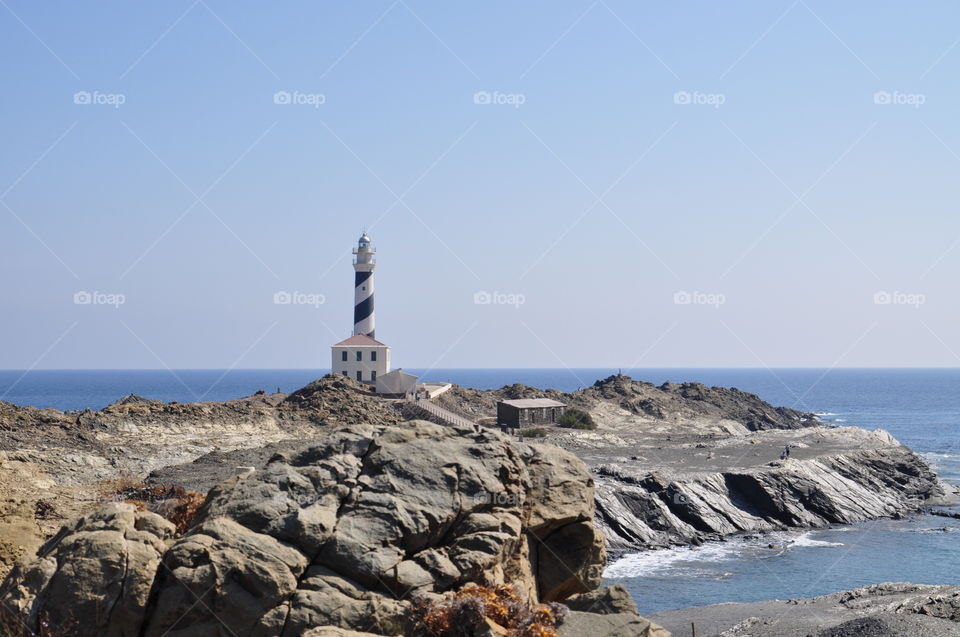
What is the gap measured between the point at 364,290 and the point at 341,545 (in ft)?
247

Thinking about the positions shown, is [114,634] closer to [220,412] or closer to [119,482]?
[119,482]

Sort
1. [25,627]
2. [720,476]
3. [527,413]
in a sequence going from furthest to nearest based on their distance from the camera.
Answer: [527,413], [720,476], [25,627]

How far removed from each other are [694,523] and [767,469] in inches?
416

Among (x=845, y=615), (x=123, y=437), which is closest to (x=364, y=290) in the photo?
(x=123, y=437)

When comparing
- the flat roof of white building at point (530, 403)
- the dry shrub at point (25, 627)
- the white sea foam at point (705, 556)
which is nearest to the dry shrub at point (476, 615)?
the dry shrub at point (25, 627)

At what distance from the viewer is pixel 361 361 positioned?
79.4 m

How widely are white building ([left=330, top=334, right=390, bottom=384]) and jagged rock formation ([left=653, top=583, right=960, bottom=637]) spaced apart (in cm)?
5171

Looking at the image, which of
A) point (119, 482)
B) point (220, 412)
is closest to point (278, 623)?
point (119, 482)

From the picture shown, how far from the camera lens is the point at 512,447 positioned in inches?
593

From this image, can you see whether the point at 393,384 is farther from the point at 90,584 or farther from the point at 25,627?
the point at 25,627

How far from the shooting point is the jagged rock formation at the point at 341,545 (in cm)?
1130

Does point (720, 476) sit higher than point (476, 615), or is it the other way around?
point (720, 476)

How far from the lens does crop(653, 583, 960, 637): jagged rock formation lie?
2242cm

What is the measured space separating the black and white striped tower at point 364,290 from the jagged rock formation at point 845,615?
59.3 m
